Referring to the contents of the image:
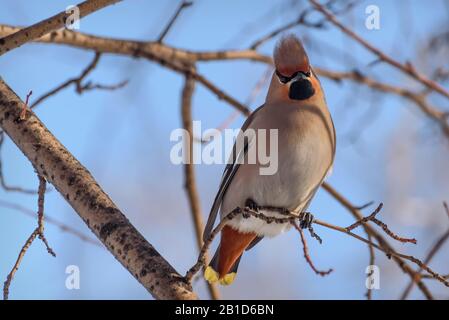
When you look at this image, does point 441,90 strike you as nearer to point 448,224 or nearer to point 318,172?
point 318,172

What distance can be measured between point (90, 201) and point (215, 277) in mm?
1006

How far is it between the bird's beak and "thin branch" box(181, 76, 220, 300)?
2.88ft

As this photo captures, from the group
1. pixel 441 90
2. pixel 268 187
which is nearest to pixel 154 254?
pixel 268 187

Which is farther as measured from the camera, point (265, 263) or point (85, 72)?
point (265, 263)

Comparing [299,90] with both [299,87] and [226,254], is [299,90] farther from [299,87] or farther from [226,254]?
[226,254]

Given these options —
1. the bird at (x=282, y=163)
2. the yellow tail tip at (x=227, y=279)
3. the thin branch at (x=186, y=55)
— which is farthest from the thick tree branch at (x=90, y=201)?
the yellow tail tip at (x=227, y=279)

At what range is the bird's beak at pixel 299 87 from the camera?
3227mm

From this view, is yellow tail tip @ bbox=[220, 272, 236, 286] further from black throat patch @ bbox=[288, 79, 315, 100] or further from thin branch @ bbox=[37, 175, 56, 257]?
thin branch @ bbox=[37, 175, 56, 257]

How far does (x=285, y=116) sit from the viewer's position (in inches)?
124

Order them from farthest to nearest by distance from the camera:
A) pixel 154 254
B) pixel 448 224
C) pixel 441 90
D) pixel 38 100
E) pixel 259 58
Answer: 1. pixel 448 224
2. pixel 259 58
3. pixel 441 90
4. pixel 38 100
5. pixel 154 254

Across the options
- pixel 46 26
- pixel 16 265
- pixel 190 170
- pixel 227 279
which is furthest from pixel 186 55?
pixel 16 265

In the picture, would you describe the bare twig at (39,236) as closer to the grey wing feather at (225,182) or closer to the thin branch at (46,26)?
the thin branch at (46,26)
